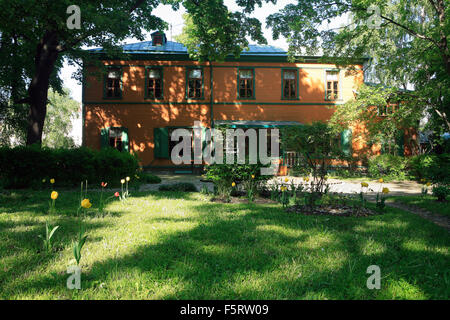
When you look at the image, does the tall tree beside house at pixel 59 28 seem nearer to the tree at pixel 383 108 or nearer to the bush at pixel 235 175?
the tree at pixel 383 108

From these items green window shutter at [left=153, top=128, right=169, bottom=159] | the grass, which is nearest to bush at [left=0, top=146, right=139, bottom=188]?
green window shutter at [left=153, top=128, right=169, bottom=159]

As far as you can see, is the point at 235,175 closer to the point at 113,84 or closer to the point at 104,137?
the point at 104,137

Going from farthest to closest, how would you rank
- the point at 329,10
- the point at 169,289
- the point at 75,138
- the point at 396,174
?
the point at 75,138 < the point at 396,174 < the point at 329,10 < the point at 169,289

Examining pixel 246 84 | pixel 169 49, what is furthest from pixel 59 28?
pixel 246 84

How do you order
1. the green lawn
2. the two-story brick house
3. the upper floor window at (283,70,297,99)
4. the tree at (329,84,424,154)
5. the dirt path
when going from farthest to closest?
the upper floor window at (283,70,297,99)
the two-story brick house
the tree at (329,84,424,154)
the dirt path
the green lawn

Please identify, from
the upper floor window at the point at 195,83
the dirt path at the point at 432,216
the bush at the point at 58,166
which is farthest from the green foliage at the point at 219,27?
the dirt path at the point at 432,216

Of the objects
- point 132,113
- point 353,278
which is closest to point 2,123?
point 132,113

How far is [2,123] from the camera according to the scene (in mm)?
15867

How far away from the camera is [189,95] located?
1586 cm

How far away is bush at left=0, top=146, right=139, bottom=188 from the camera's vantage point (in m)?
7.54

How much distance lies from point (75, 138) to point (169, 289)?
3157 centimetres

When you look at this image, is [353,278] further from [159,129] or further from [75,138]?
[75,138]

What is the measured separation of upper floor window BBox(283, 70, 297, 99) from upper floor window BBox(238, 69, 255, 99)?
7.01 feet

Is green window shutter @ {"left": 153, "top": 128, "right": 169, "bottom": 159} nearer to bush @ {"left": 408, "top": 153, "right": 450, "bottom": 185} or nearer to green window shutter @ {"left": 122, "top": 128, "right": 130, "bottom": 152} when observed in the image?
green window shutter @ {"left": 122, "top": 128, "right": 130, "bottom": 152}
